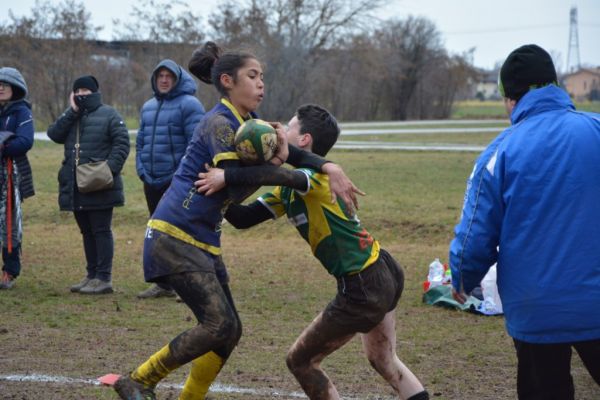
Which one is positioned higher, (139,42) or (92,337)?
(139,42)

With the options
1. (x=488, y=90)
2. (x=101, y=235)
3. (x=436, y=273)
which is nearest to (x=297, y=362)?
(x=436, y=273)

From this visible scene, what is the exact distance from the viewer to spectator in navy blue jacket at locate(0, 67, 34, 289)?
873cm

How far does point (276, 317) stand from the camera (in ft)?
26.1

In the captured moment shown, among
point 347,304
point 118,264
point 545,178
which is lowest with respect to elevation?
point 118,264

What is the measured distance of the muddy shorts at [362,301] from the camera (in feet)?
15.4

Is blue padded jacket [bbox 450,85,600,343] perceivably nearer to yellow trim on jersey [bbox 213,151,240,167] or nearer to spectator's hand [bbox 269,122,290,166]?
spectator's hand [bbox 269,122,290,166]

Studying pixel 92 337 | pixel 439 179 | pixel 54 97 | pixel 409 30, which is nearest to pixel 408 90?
pixel 409 30

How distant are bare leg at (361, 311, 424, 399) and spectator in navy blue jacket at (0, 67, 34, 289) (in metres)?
5.10

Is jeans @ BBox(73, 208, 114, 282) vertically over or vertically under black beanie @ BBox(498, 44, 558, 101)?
under

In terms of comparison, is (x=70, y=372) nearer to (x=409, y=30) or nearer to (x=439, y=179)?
(x=439, y=179)

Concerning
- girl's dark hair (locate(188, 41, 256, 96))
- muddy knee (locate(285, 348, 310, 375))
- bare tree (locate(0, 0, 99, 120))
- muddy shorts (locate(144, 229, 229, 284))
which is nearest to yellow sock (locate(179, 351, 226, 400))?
muddy knee (locate(285, 348, 310, 375))

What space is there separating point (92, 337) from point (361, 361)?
2.18 meters

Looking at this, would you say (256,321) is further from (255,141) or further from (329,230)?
(255,141)

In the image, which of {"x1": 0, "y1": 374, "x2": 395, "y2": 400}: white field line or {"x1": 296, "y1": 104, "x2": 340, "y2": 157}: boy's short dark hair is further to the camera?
{"x1": 0, "y1": 374, "x2": 395, "y2": 400}: white field line
